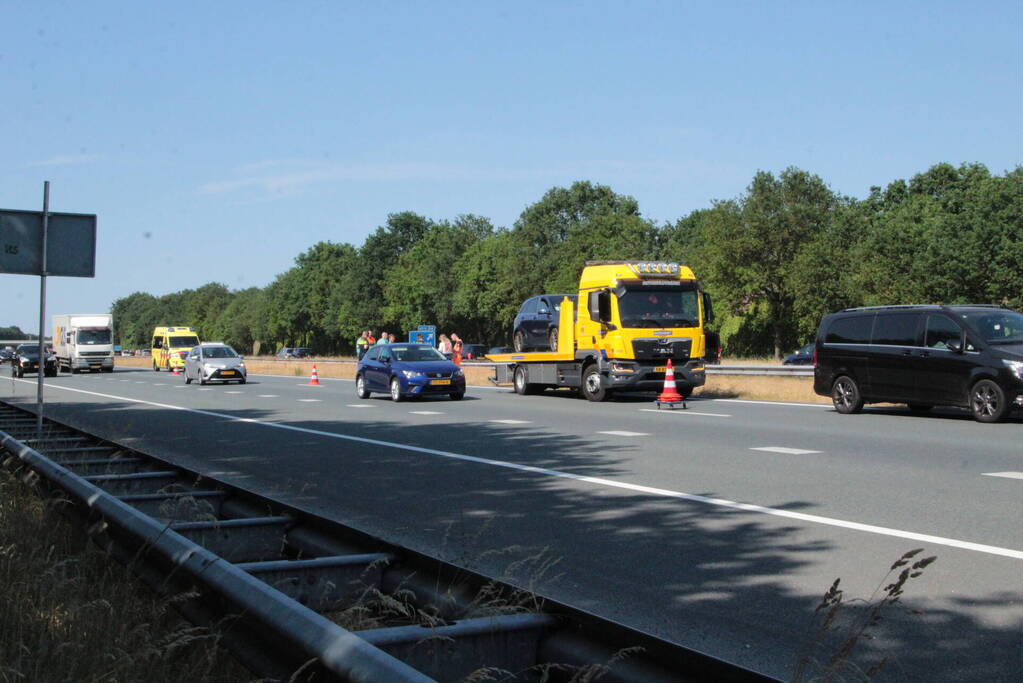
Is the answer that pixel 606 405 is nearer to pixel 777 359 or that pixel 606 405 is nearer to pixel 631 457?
pixel 631 457

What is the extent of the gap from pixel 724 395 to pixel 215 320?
179 metres

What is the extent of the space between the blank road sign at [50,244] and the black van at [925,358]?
42.7 ft

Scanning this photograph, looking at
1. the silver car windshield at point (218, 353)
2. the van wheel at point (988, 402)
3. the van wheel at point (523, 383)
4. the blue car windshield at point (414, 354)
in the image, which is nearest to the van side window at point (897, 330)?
the van wheel at point (988, 402)

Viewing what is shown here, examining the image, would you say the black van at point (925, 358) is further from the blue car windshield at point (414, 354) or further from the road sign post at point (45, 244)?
the road sign post at point (45, 244)

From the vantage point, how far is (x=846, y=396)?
1961cm

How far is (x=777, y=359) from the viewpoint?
66.3 m

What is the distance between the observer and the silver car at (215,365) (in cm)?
3759

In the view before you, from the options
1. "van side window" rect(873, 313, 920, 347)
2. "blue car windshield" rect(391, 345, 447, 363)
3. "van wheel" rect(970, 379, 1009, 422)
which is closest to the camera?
"van wheel" rect(970, 379, 1009, 422)

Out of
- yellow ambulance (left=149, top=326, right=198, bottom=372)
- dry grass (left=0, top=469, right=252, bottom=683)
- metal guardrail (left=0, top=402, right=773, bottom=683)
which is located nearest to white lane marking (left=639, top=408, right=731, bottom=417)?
metal guardrail (left=0, top=402, right=773, bottom=683)

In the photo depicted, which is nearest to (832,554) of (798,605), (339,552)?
(798,605)

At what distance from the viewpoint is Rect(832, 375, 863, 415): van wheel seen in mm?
19359

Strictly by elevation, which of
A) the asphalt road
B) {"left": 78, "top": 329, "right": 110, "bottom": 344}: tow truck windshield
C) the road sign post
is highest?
the road sign post

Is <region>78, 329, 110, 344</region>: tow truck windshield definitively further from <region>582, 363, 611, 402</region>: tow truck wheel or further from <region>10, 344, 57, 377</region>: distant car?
<region>582, 363, 611, 402</region>: tow truck wheel

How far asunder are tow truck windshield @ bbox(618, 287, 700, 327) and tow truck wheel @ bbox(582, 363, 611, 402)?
1495 millimetres
